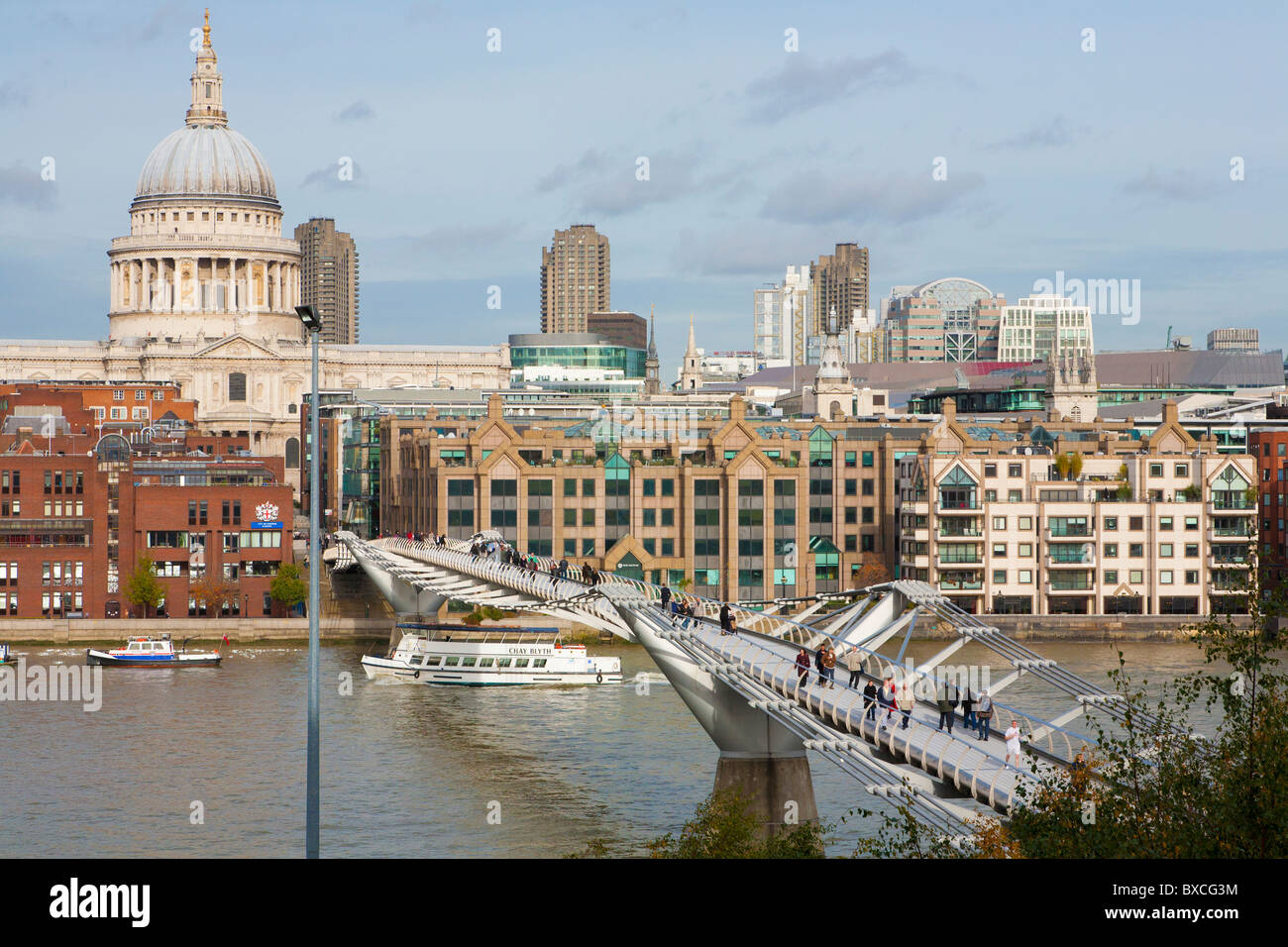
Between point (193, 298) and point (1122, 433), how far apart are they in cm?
8248

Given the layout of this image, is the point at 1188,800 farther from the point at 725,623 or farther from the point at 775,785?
the point at 725,623

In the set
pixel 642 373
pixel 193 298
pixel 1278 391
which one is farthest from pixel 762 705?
pixel 642 373

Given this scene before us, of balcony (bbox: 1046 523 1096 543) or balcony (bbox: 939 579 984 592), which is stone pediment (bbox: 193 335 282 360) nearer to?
balcony (bbox: 939 579 984 592)

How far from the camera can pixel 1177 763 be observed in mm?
15172

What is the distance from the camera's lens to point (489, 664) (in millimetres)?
51188

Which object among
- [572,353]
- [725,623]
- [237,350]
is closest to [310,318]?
[725,623]

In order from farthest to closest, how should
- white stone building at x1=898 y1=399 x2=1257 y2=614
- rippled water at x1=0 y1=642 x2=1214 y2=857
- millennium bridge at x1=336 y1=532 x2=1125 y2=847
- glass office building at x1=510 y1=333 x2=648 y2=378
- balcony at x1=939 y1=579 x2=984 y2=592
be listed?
glass office building at x1=510 y1=333 x2=648 y2=378
white stone building at x1=898 y1=399 x2=1257 y2=614
balcony at x1=939 y1=579 x2=984 y2=592
rippled water at x1=0 y1=642 x2=1214 y2=857
millennium bridge at x1=336 y1=532 x2=1125 y2=847

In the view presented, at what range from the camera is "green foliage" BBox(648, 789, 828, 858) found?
20.0 m

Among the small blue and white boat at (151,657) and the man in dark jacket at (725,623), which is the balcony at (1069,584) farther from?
the man in dark jacket at (725,623)

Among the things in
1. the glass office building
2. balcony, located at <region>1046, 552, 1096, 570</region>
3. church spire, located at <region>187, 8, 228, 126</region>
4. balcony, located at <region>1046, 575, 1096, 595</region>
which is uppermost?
church spire, located at <region>187, 8, 228, 126</region>

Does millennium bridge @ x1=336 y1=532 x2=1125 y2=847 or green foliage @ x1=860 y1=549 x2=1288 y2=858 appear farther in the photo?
millennium bridge @ x1=336 y1=532 x2=1125 y2=847

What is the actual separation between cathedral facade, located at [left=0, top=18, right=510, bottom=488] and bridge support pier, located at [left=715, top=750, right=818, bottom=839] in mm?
103406

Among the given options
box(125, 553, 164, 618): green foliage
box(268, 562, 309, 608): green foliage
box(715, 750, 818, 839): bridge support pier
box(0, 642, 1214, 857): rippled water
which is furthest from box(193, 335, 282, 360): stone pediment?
box(715, 750, 818, 839): bridge support pier
